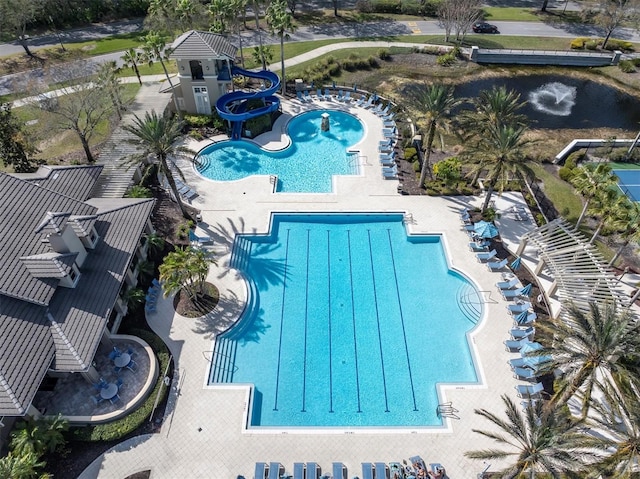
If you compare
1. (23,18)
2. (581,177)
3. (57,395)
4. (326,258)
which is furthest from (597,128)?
(23,18)

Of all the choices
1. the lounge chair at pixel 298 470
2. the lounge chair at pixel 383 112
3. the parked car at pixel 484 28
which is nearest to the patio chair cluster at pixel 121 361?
the lounge chair at pixel 298 470

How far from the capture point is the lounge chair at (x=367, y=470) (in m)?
23.2

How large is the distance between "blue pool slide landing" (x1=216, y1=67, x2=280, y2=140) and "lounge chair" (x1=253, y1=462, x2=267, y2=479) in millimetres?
33814

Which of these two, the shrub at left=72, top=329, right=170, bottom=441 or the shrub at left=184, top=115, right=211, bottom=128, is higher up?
the shrub at left=184, top=115, right=211, bottom=128

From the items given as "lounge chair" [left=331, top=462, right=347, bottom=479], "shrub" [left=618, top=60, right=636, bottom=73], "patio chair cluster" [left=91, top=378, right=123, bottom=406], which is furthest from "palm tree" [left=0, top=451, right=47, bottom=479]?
"shrub" [left=618, top=60, right=636, bottom=73]

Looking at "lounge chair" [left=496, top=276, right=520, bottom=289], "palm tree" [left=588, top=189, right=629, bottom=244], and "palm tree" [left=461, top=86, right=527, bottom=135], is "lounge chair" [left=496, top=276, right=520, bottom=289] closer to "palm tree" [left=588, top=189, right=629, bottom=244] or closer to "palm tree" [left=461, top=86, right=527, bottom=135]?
"palm tree" [left=588, top=189, right=629, bottom=244]

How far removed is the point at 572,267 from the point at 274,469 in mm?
24262

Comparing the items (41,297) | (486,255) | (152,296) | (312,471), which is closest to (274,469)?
(312,471)

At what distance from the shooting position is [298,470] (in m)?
23.5

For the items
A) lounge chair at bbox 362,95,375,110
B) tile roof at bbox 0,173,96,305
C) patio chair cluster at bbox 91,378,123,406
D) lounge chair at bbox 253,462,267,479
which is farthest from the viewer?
lounge chair at bbox 362,95,375,110

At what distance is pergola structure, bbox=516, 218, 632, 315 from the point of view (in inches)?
1121

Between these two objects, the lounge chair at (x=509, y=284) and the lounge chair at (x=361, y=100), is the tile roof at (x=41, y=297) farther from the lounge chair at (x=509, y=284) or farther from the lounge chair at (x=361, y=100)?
the lounge chair at (x=361, y=100)

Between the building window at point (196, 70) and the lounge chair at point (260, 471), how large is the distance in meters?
40.0

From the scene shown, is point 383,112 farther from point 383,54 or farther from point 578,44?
point 578,44
